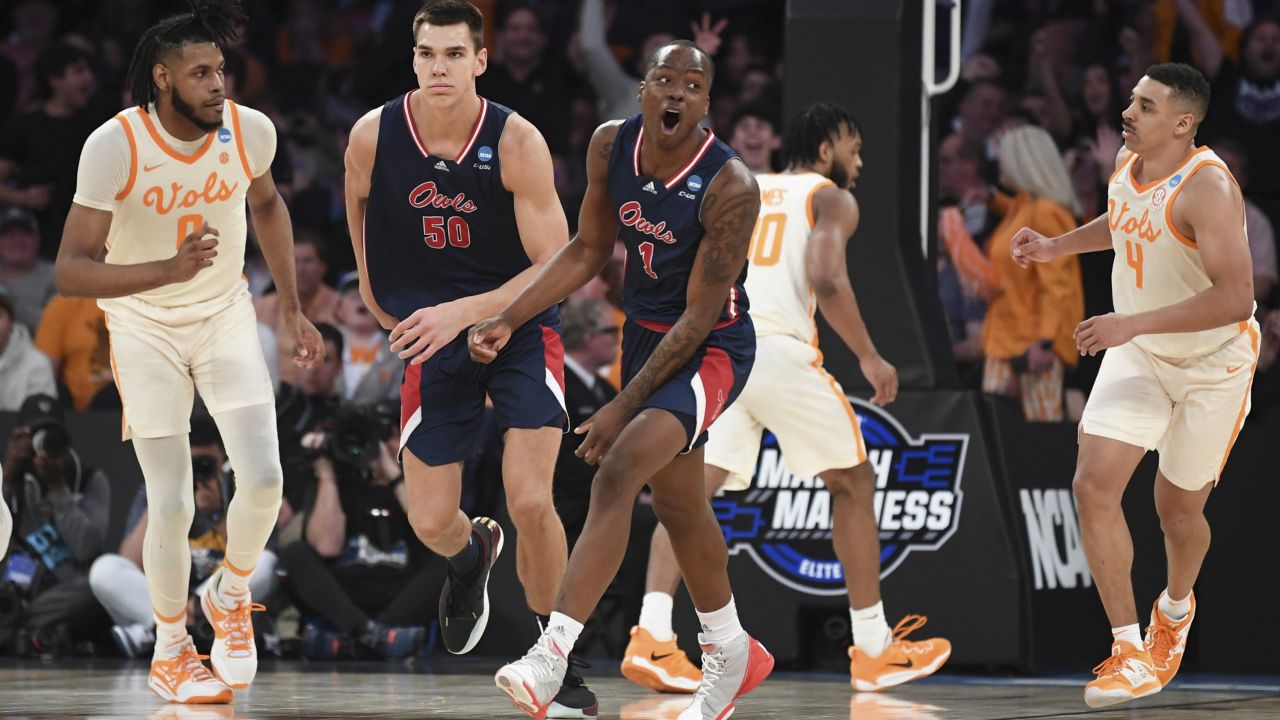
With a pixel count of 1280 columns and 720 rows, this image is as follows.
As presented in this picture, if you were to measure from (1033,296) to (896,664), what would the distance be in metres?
3.57

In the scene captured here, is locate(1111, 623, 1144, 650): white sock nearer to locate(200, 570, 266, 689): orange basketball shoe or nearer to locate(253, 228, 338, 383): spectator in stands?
locate(200, 570, 266, 689): orange basketball shoe

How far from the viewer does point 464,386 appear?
628 cm

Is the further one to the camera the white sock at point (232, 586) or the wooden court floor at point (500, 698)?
the white sock at point (232, 586)

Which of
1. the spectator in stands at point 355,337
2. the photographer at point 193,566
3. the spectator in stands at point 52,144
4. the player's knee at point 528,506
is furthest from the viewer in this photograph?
the spectator in stands at point 52,144

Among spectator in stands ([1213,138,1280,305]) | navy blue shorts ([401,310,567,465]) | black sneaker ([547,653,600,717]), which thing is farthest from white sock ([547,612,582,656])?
spectator in stands ([1213,138,1280,305])

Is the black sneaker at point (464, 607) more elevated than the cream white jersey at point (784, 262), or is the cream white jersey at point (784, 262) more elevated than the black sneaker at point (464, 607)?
the cream white jersey at point (784, 262)

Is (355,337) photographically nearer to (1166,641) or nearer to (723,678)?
(1166,641)

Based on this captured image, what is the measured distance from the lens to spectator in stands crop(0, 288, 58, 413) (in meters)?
10.5

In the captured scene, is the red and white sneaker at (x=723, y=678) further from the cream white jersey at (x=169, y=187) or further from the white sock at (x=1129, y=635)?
the cream white jersey at (x=169, y=187)

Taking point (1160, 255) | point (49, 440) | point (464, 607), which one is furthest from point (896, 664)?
point (49, 440)

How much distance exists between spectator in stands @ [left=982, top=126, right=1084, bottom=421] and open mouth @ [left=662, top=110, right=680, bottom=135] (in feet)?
16.6

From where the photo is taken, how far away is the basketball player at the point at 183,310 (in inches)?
248

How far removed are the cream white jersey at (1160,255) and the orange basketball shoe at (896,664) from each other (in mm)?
1478

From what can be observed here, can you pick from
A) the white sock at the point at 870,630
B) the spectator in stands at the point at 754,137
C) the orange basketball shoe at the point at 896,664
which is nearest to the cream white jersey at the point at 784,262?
the white sock at the point at 870,630
